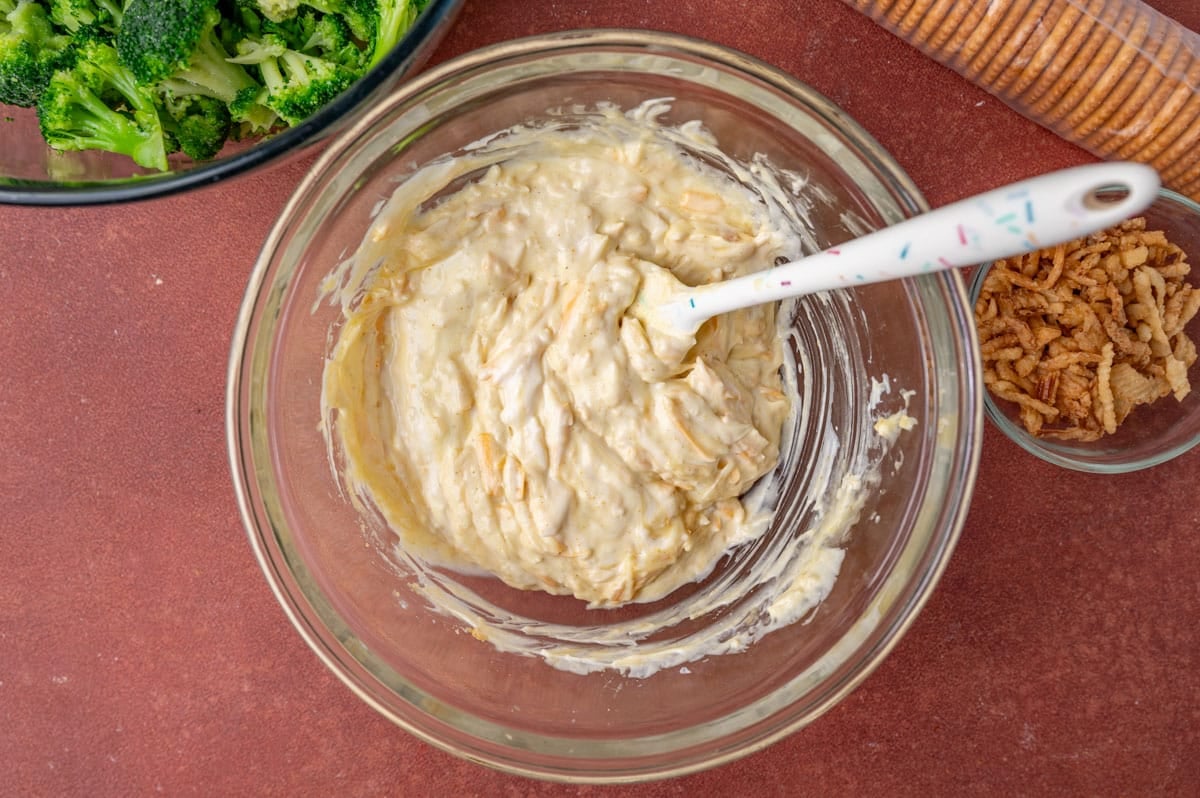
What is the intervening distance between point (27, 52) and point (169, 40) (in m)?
0.28

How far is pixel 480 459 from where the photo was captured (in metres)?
1.37

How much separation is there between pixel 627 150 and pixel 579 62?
18 cm

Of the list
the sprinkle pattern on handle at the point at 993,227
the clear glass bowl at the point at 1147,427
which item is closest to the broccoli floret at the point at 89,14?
the sprinkle pattern on handle at the point at 993,227

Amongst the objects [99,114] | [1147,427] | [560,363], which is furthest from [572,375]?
[1147,427]

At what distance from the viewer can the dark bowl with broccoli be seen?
1268 millimetres

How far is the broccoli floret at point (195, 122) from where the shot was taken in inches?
55.2

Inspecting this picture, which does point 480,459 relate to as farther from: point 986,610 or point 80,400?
point 986,610

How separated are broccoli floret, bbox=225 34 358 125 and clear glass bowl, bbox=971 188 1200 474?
1.12m

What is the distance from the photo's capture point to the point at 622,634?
147cm

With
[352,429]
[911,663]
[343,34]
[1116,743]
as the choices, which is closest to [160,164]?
[343,34]

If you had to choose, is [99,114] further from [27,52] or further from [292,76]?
[292,76]

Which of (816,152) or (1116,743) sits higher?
(816,152)

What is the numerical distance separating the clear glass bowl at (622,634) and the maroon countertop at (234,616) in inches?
14.4

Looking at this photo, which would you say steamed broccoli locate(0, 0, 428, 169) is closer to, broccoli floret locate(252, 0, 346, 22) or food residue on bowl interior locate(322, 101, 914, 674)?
broccoli floret locate(252, 0, 346, 22)
